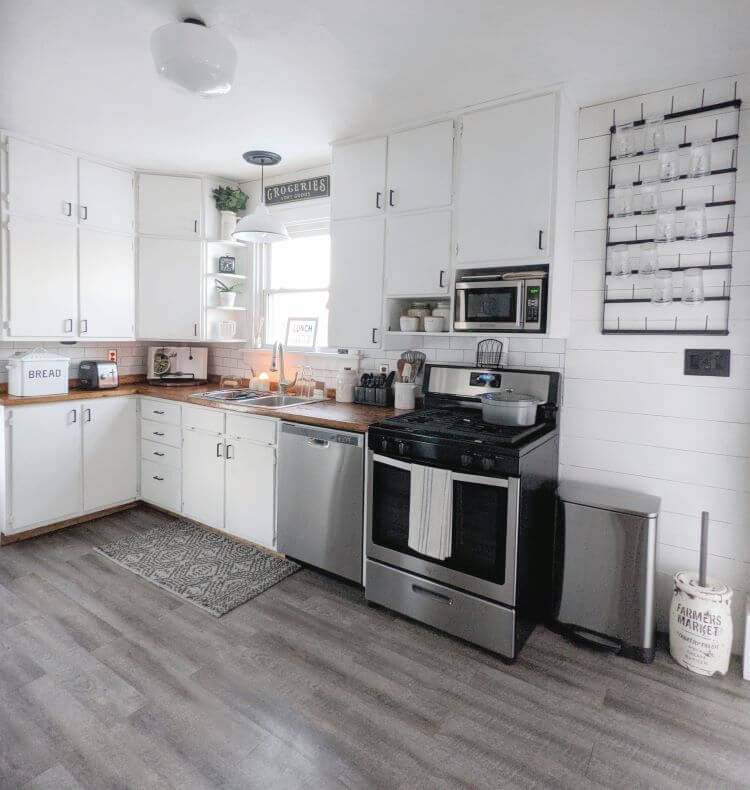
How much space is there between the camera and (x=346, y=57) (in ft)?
7.48

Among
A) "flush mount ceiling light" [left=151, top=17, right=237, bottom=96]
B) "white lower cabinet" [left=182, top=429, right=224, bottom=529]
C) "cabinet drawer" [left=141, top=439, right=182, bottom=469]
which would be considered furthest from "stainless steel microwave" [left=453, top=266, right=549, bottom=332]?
"cabinet drawer" [left=141, top=439, right=182, bottom=469]

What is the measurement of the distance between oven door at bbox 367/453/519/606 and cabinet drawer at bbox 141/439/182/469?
1.72m

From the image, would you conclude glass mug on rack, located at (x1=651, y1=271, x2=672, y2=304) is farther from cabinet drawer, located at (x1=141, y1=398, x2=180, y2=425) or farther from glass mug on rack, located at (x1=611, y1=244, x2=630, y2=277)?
cabinet drawer, located at (x1=141, y1=398, x2=180, y2=425)

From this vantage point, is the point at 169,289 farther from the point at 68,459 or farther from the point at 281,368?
the point at 68,459

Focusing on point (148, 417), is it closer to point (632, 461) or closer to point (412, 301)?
point (412, 301)

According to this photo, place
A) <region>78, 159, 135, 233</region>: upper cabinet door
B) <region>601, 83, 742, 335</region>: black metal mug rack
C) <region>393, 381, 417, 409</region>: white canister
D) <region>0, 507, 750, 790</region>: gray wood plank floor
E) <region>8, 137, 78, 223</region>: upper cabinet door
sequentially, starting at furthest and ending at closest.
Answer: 1. <region>78, 159, 135, 233</region>: upper cabinet door
2. <region>8, 137, 78, 223</region>: upper cabinet door
3. <region>393, 381, 417, 409</region>: white canister
4. <region>601, 83, 742, 335</region>: black metal mug rack
5. <region>0, 507, 750, 790</region>: gray wood plank floor

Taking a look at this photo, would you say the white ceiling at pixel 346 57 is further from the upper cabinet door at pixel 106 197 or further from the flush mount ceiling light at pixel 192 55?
the upper cabinet door at pixel 106 197

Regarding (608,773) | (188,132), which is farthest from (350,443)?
(188,132)

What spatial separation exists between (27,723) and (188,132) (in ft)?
10.1

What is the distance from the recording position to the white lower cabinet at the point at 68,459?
3.34 metres

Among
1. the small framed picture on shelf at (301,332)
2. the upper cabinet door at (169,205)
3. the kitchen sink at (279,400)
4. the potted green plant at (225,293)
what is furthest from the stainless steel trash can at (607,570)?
the upper cabinet door at (169,205)

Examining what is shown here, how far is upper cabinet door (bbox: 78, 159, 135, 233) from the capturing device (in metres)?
3.66

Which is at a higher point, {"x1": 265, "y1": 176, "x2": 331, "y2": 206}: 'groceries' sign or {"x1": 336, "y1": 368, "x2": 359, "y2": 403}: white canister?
{"x1": 265, "y1": 176, "x2": 331, "y2": 206}: 'groceries' sign

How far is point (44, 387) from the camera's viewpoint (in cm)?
346
